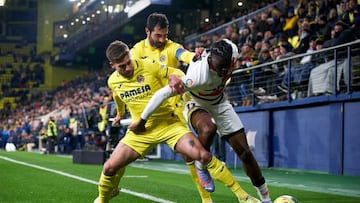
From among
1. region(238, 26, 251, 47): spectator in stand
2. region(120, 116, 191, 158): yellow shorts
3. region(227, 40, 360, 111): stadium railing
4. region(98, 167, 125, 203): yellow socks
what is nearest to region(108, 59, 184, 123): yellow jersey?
region(120, 116, 191, 158): yellow shorts

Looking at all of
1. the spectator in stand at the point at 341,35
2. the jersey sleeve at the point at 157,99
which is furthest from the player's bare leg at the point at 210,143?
the spectator in stand at the point at 341,35

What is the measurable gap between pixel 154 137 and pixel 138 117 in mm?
359

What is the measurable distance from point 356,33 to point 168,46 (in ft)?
22.7

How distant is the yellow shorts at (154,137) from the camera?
6773 mm

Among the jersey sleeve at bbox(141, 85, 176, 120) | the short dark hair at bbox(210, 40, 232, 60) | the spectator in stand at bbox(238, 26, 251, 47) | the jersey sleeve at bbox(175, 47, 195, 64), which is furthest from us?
the spectator in stand at bbox(238, 26, 251, 47)

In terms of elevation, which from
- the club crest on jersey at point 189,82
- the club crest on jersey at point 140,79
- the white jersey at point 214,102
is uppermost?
the club crest on jersey at point 140,79

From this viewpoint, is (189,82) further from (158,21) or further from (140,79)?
(158,21)

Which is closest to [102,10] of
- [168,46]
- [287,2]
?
[287,2]

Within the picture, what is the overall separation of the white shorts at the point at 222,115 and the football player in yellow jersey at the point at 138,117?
34 cm

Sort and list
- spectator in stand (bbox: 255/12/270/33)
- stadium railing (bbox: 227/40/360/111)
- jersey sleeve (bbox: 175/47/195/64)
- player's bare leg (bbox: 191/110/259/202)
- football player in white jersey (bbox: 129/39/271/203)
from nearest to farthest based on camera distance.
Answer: football player in white jersey (bbox: 129/39/271/203), player's bare leg (bbox: 191/110/259/202), jersey sleeve (bbox: 175/47/195/64), stadium railing (bbox: 227/40/360/111), spectator in stand (bbox: 255/12/270/33)

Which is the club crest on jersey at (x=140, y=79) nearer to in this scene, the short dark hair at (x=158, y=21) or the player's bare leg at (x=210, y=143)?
the player's bare leg at (x=210, y=143)

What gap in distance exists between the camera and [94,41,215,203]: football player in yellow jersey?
667cm

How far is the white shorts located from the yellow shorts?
0.48 m

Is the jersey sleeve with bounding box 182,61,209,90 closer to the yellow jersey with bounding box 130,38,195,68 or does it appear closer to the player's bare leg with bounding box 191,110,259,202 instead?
the player's bare leg with bounding box 191,110,259,202
